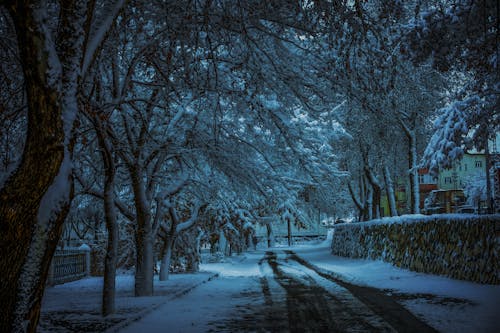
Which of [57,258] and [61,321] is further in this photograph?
[57,258]

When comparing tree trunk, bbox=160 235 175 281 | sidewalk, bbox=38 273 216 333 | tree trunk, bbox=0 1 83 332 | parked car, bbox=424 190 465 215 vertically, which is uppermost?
parked car, bbox=424 190 465 215

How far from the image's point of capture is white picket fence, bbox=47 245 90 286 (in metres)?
20.3

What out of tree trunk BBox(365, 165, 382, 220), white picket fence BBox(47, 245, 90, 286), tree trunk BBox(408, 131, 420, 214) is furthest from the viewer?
tree trunk BBox(365, 165, 382, 220)

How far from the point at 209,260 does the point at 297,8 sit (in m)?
29.8

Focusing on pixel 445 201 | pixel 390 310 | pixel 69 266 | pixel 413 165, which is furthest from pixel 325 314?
pixel 445 201

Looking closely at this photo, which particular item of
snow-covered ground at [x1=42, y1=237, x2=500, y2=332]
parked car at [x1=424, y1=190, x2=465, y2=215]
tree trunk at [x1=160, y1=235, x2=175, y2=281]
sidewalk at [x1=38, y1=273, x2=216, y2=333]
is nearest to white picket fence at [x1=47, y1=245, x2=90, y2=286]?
snow-covered ground at [x1=42, y1=237, x2=500, y2=332]

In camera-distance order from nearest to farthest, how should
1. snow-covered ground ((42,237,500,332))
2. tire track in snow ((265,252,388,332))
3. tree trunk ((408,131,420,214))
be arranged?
tire track in snow ((265,252,388,332)) < snow-covered ground ((42,237,500,332)) < tree trunk ((408,131,420,214))

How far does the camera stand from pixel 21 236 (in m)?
4.84

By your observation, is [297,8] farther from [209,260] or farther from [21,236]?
[209,260]

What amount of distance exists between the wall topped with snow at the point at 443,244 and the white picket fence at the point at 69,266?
44.8 ft

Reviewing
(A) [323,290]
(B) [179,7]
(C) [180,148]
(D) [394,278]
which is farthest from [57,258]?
(B) [179,7]

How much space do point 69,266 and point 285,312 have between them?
1448cm

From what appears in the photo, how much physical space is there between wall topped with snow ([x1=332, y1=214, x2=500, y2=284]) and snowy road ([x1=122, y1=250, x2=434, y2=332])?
2823mm

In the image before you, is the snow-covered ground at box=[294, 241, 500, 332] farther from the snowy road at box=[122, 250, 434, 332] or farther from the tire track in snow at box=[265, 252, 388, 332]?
the tire track in snow at box=[265, 252, 388, 332]
